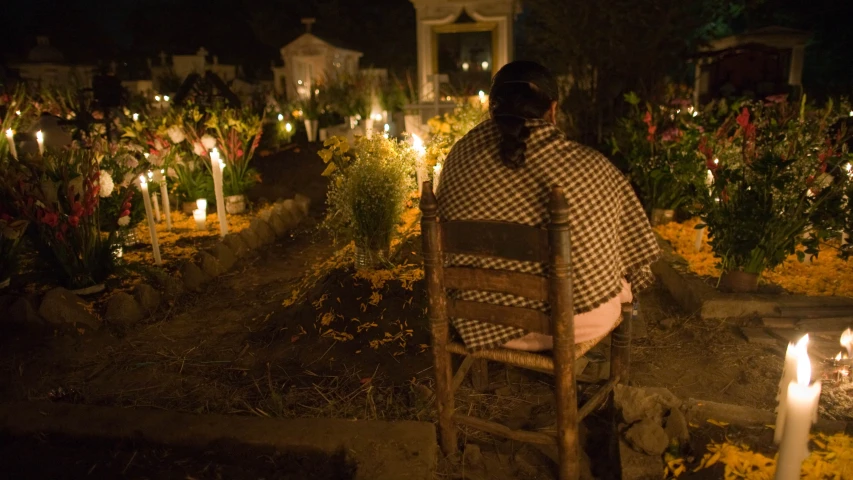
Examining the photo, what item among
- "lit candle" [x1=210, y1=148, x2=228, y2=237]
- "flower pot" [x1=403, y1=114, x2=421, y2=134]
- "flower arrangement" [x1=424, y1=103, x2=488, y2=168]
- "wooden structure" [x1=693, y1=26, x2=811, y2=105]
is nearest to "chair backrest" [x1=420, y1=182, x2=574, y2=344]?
"flower arrangement" [x1=424, y1=103, x2=488, y2=168]

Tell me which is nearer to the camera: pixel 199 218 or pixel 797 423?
pixel 797 423

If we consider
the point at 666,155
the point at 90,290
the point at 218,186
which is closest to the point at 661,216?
the point at 666,155

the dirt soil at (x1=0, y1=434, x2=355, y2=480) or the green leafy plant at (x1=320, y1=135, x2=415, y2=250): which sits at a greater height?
the green leafy plant at (x1=320, y1=135, x2=415, y2=250)

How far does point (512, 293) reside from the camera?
2139 millimetres

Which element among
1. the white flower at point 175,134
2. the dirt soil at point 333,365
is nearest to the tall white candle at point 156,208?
the white flower at point 175,134

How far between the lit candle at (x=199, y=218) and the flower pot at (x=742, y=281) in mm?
4821

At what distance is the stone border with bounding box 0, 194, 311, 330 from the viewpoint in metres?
3.78

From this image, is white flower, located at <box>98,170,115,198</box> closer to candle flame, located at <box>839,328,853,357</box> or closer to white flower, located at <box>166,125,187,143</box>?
white flower, located at <box>166,125,187,143</box>

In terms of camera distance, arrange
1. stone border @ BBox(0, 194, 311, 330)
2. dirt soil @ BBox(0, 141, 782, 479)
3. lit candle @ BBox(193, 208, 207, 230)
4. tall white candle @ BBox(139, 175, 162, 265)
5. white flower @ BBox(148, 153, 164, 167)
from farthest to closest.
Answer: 1. lit candle @ BBox(193, 208, 207, 230)
2. white flower @ BBox(148, 153, 164, 167)
3. tall white candle @ BBox(139, 175, 162, 265)
4. stone border @ BBox(0, 194, 311, 330)
5. dirt soil @ BBox(0, 141, 782, 479)

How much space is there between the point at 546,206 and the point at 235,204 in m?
5.33

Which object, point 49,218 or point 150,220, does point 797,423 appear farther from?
point 150,220

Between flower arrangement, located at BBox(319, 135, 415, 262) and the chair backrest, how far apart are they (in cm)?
168

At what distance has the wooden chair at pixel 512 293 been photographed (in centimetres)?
202

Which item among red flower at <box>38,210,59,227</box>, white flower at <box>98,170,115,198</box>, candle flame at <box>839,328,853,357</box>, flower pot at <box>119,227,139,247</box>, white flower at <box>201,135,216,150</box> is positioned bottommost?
candle flame at <box>839,328,853,357</box>
